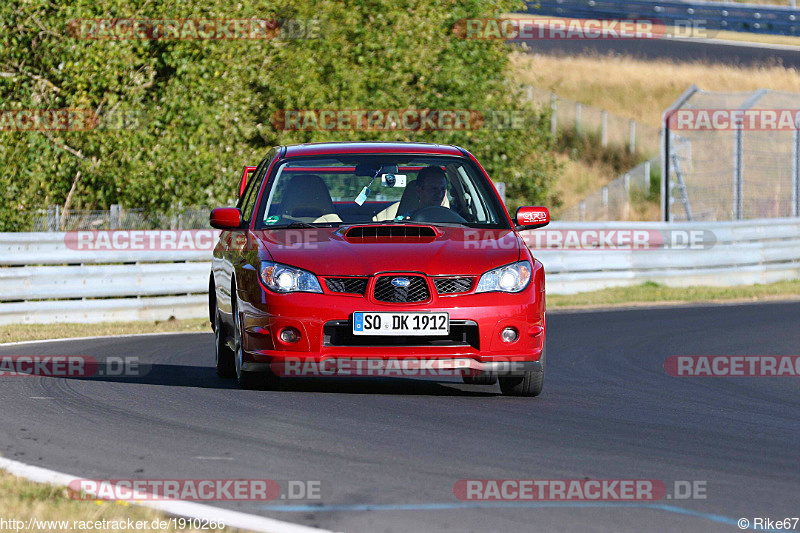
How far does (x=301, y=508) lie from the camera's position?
5.26 metres

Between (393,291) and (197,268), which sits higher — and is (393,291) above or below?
above

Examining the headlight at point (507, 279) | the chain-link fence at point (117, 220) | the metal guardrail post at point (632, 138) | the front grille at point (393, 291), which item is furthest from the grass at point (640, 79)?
the front grille at point (393, 291)

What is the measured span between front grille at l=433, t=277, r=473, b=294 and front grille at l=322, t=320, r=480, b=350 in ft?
0.63

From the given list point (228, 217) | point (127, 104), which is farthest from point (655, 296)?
point (228, 217)

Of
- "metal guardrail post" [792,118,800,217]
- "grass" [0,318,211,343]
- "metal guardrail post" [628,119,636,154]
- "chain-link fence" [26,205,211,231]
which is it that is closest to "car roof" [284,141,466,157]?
"grass" [0,318,211,343]

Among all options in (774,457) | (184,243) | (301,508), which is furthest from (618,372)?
(184,243)

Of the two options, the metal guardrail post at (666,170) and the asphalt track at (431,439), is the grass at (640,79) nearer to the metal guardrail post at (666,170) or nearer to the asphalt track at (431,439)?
the metal guardrail post at (666,170)

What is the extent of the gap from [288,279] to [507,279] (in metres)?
Result: 1.34

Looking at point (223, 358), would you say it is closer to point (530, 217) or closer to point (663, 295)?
point (530, 217)

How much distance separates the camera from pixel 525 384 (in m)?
8.89

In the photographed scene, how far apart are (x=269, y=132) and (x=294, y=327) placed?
19301mm

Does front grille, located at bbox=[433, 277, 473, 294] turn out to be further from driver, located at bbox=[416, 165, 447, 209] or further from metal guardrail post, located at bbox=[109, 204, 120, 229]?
metal guardrail post, located at bbox=[109, 204, 120, 229]

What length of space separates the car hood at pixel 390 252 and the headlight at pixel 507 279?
0.05 m

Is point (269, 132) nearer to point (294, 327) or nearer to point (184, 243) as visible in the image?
point (184, 243)
